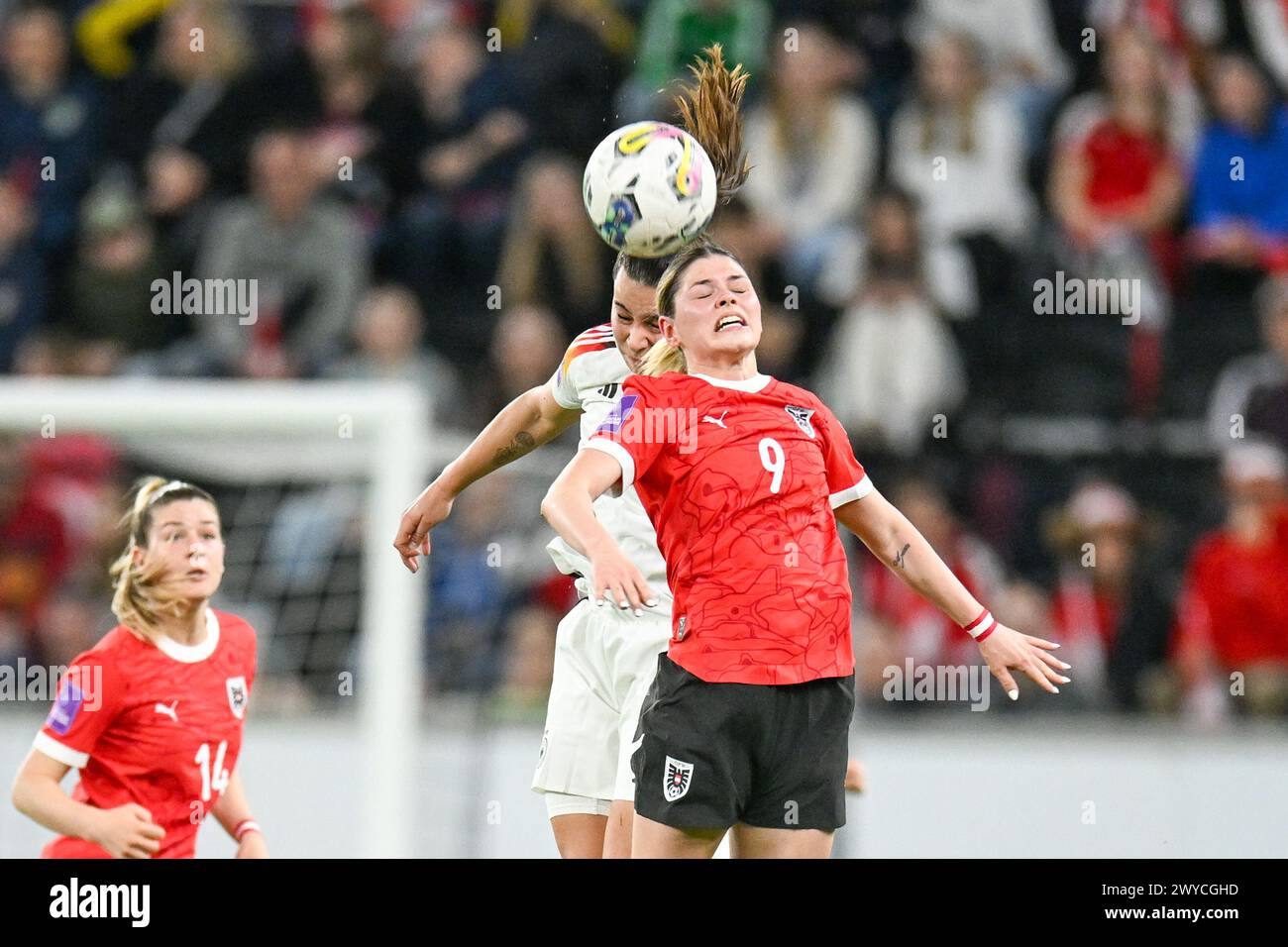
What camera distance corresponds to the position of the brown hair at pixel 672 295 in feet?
14.6

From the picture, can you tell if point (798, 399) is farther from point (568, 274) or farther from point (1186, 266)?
point (1186, 266)

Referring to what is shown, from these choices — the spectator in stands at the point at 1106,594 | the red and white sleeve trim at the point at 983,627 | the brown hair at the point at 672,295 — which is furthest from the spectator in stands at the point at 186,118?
the red and white sleeve trim at the point at 983,627

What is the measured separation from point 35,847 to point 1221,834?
448cm

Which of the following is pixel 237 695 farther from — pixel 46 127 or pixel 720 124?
pixel 46 127

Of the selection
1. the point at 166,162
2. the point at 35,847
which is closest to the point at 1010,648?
the point at 35,847

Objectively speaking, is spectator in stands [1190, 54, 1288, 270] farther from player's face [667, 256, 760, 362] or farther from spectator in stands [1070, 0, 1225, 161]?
player's face [667, 256, 760, 362]

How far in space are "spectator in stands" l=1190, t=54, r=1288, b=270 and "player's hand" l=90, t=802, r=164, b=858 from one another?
23.3ft

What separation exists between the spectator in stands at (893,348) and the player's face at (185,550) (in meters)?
4.65

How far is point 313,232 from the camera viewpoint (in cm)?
998

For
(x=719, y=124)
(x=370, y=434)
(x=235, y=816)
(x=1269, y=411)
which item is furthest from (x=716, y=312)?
(x=1269, y=411)

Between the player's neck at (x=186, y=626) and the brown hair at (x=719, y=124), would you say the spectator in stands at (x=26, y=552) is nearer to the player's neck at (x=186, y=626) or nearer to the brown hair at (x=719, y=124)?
the player's neck at (x=186, y=626)

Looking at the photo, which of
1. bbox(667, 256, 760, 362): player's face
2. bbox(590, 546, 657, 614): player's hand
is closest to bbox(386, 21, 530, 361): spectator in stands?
bbox(667, 256, 760, 362): player's face

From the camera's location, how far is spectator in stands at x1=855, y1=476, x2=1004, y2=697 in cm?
838
